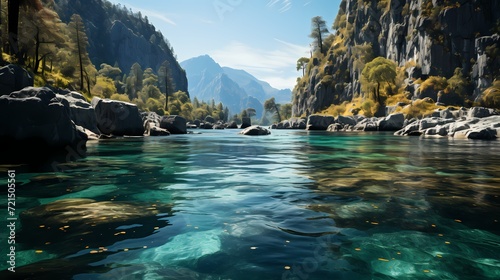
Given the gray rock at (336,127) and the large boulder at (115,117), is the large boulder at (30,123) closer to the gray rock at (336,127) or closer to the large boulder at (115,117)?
the large boulder at (115,117)

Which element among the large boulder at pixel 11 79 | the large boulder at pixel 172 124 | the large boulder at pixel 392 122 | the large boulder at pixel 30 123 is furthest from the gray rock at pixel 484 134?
the large boulder at pixel 11 79

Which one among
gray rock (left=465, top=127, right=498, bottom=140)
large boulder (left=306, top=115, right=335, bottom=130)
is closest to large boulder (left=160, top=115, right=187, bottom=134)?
large boulder (left=306, top=115, right=335, bottom=130)

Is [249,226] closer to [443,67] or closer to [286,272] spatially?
[286,272]

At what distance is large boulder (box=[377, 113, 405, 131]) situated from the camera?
61.7 m

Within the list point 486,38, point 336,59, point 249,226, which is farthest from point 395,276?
point 336,59

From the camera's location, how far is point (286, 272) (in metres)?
4.33

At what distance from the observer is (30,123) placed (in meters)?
16.7

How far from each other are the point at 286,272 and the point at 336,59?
434 ft

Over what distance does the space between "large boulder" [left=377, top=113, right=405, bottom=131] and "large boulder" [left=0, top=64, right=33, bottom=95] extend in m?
56.0

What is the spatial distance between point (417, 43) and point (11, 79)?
3808 inches

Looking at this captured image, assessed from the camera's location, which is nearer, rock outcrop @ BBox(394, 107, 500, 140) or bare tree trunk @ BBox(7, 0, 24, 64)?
bare tree trunk @ BBox(7, 0, 24, 64)

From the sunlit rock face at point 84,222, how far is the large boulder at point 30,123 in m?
10.7

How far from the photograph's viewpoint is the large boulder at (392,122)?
61656mm

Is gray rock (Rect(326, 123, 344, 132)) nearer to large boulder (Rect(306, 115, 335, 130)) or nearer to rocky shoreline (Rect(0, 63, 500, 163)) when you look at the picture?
rocky shoreline (Rect(0, 63, 500, 163))
